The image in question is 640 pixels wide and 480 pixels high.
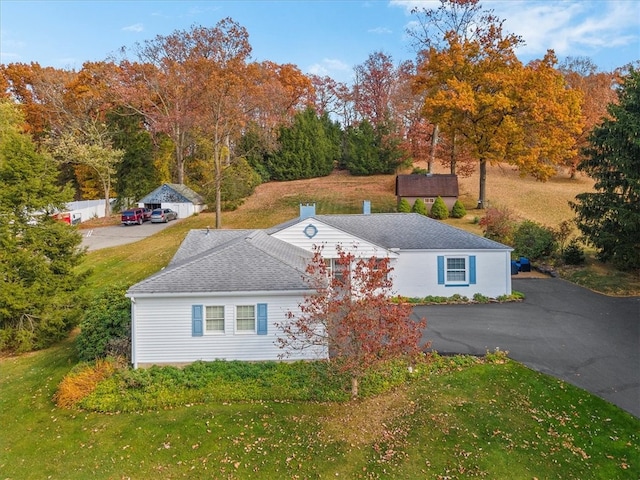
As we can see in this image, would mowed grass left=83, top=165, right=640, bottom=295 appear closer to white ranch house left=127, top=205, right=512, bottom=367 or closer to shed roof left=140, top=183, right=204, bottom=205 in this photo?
shed roof left=140, top=183, right=204, bottom=205

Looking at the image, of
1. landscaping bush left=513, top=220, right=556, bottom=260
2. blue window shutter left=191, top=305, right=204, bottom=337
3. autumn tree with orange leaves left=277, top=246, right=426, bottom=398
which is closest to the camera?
autumn tree with orange leaves left=277, top=246, right=426, bottom=398

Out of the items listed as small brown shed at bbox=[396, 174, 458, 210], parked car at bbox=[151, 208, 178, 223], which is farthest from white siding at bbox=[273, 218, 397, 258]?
parked car at bbox=[151, 208, 178, 223]

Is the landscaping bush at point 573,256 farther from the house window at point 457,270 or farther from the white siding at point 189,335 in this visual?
the white siding at point 189,335

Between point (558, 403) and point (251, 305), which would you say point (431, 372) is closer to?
point (558, 403)

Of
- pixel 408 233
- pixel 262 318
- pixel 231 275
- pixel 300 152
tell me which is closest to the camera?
pixel 262 318

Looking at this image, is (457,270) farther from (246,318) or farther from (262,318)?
(246,318)

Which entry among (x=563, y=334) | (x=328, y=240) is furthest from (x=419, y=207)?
(x=563, y=334)

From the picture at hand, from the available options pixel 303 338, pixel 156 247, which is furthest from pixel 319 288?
pixel 156 247
